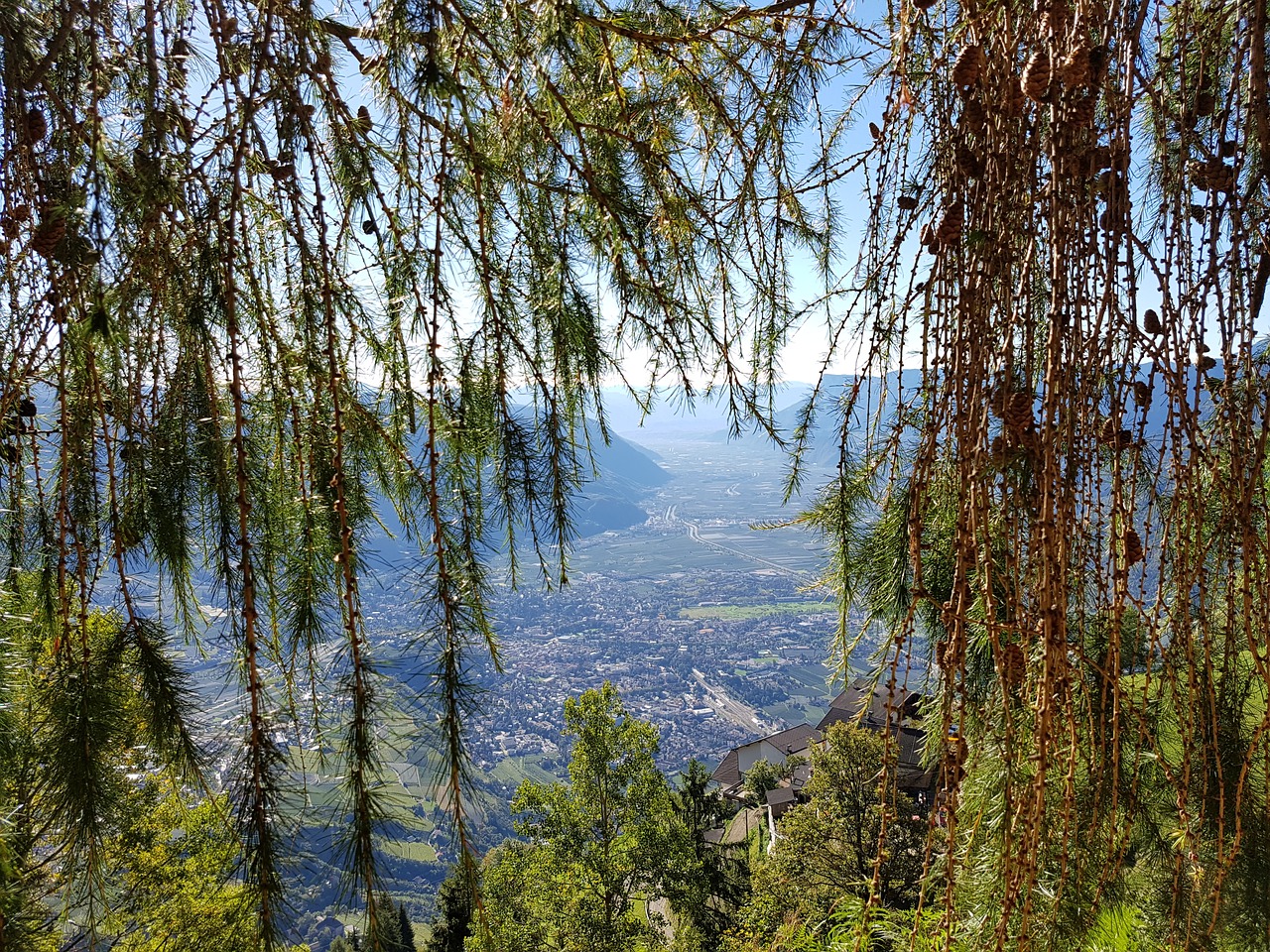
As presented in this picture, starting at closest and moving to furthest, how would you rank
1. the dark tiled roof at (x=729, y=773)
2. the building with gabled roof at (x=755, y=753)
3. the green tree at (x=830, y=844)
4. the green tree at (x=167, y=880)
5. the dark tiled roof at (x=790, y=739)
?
the green tree at (x=167, y=880)
the green tree at (x=830, y=844)
the dark tiled roof at (x=790, y=739)
the dark tiled roof at (x=729, y=773)
the building with gabled roof at (x=755, y=753)

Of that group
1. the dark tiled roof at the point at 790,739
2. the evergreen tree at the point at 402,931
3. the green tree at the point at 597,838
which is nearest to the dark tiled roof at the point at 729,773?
the dark tiled roof at the point at 790,739

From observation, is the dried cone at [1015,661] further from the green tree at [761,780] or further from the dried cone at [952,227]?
the green tree at [761,780]

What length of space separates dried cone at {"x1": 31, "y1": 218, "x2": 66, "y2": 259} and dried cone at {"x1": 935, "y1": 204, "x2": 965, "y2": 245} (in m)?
0.86

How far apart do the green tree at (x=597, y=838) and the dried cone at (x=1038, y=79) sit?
24.2 ft

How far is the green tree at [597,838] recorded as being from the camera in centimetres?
742

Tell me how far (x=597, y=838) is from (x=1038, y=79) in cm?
862

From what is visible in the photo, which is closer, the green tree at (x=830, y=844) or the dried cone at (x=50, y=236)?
the dried cone at (x=50, y=236)

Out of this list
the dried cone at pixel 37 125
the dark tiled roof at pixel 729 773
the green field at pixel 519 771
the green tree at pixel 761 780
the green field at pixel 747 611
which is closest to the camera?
the dried cone at pixel 37 125

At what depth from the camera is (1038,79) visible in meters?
0.50

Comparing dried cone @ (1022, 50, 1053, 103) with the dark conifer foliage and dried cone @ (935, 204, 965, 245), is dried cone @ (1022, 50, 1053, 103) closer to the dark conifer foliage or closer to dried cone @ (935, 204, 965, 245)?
dried cone @ (935, 204, 965, 245)

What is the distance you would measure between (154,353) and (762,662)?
130 ft

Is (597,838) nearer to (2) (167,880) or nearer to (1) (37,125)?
(2) (167,880)

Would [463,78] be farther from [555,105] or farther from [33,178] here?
[33,178]

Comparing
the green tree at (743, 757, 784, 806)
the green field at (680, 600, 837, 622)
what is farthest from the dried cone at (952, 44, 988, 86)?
the green field at (680, 600, 837, 622)
